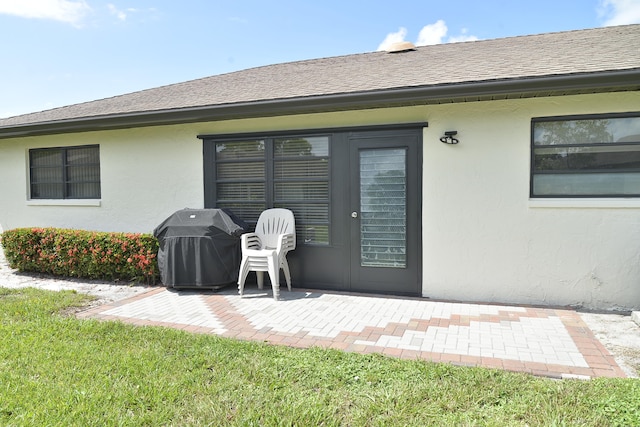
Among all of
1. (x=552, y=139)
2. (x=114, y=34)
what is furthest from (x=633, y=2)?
(x=114, y=34)

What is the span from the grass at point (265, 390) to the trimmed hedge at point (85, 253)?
2.54 meters

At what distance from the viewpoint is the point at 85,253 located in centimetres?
636

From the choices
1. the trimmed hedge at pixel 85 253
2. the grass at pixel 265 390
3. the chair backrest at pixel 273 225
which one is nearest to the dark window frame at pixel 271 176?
the chair backrest at pixel 273 225

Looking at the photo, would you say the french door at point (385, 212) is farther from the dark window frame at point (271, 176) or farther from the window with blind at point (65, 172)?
the window with blind at point (65, 172)

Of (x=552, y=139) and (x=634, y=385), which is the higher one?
(x=552, y=139)

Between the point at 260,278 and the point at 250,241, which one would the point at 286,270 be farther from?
the point at 250,241

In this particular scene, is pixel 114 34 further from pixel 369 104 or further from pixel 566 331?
pixel 566 331

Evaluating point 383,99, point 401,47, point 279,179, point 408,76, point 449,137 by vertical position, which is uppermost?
point 401,47

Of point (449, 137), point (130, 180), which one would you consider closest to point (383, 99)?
point (449, 137)

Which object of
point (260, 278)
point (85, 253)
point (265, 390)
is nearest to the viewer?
point (265, 390)

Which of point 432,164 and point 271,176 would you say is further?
point 271,176

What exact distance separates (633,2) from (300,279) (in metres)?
8.03

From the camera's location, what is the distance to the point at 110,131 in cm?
709

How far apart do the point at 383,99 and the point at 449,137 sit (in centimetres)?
99
